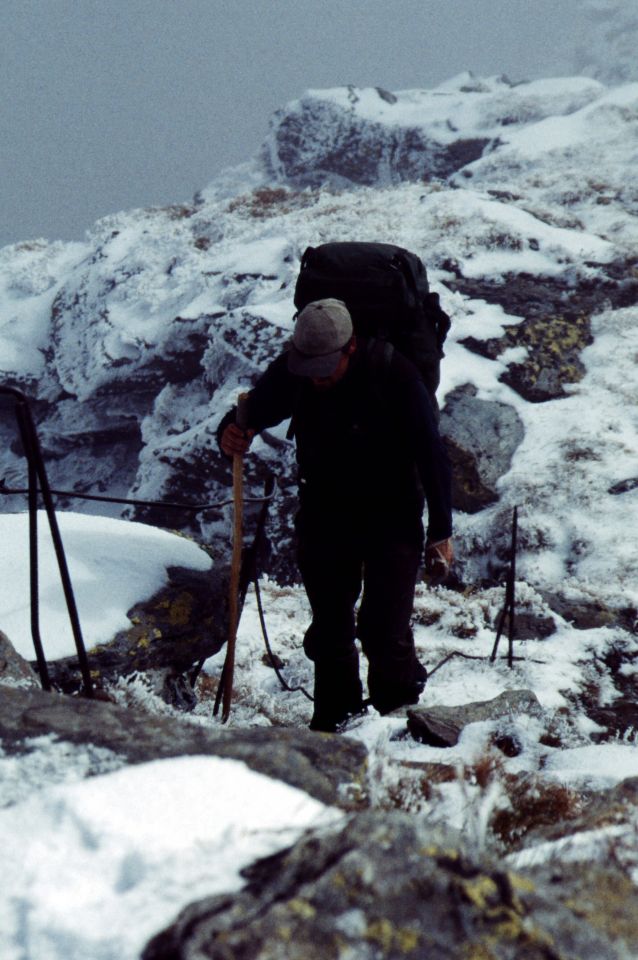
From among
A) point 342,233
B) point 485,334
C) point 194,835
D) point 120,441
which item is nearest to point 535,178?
point 342,233

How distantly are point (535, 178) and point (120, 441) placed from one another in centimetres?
1893

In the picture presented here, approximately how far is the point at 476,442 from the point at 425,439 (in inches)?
352

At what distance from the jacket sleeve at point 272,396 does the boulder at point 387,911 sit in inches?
122

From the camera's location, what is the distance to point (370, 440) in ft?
13.0

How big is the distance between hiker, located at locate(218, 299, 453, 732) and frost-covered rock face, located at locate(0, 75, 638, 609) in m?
5.54

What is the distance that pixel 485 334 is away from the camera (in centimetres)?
1488

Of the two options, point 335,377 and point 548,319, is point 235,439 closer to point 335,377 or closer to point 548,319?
point 335,377

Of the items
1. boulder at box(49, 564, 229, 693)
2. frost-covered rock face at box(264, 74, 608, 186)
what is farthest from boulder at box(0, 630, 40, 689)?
frost-covered rock face at box(264, 74, 608, 186)

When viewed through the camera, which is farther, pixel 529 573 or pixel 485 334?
pixel 485 334

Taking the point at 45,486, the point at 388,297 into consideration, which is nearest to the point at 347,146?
the point at 388,297

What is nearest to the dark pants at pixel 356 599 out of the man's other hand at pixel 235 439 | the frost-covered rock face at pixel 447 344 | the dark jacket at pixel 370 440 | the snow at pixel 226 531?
the dark jacket at pixel 370 440

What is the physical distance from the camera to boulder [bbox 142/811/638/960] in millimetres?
1177

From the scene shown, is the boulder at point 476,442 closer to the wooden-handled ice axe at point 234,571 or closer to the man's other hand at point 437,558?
the man's other hand at point 437,558

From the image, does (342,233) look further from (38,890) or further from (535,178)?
(38,890)
